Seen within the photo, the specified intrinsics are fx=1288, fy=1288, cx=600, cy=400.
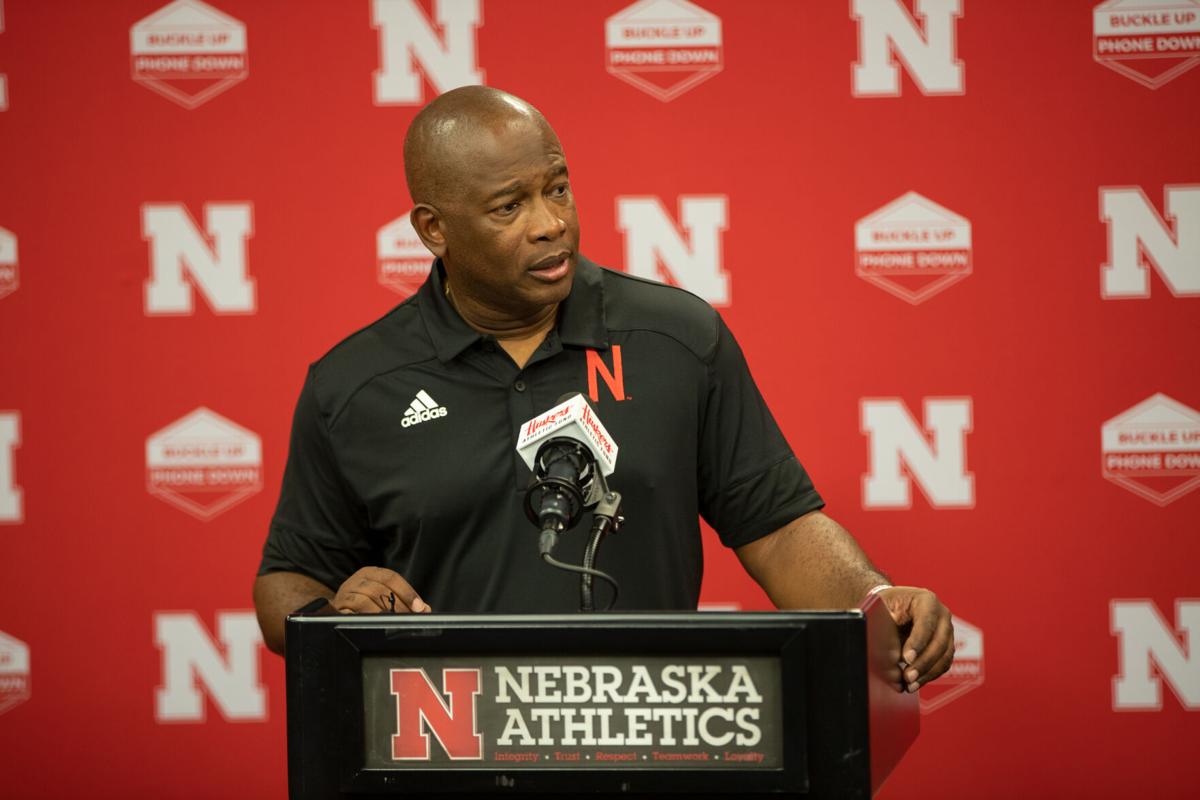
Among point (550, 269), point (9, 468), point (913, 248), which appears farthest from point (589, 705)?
point (9, 468)

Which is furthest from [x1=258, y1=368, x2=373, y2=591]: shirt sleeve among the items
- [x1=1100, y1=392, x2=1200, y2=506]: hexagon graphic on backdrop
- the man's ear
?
[x1=1100, y1=392, x2=1200, y2=506]: hexagon graphic on backdrop

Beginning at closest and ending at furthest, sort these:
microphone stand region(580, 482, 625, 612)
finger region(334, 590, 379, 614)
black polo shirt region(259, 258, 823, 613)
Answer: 1. microphone stand region(580, 482, 625, 612)
2. finger region(334, 590, 379, 614)
3. black polo shirt region(259, 258, 823, 613)

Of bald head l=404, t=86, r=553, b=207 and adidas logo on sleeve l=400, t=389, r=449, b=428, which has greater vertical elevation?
bald head l=404, t=86, r=553, b=207

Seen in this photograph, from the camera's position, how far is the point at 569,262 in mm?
1673

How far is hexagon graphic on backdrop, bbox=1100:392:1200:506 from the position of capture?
8.91 ft

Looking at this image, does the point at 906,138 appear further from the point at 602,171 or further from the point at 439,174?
the point at 439,174

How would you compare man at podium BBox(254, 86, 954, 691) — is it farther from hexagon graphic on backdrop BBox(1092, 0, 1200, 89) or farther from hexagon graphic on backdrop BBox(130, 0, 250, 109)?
hexagon graphic on backdrop BBox(1092, 0, 1200, 89)

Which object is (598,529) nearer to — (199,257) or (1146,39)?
(199,257)

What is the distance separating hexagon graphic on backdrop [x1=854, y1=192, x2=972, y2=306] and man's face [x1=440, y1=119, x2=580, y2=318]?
123 centimetres

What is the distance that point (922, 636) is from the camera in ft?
4.09

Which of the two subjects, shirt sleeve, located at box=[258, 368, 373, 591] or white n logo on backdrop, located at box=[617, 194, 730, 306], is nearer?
shirt sleeve, located at box=[258, 368, 373, 591]

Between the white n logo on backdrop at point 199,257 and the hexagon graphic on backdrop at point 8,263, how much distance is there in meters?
0.29

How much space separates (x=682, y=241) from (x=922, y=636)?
5.33 ft

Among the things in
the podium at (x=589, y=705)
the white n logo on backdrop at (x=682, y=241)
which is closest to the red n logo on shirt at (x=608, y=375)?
the podium at (x=589, y=705)
